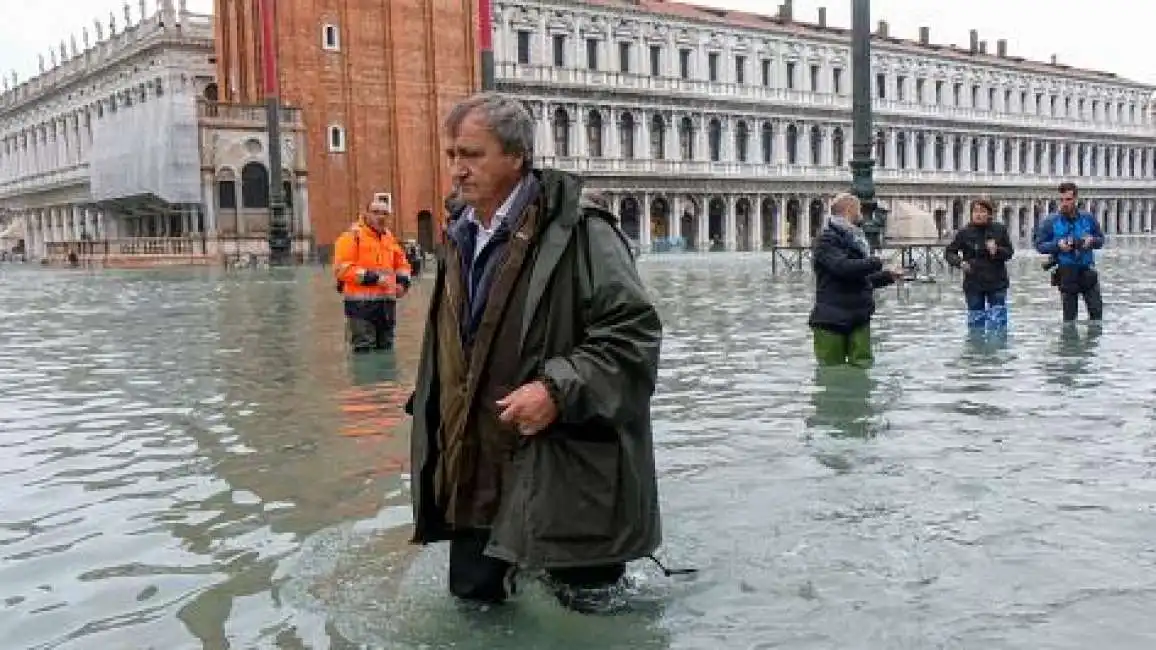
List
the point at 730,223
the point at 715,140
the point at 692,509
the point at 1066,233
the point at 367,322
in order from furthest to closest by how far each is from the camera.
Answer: the point at 730,223
the point at 715,140
the point at 1066,233
the point at 367,322
the point at 692,509

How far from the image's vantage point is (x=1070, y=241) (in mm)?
10867

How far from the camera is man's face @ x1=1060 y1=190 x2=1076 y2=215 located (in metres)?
10.6

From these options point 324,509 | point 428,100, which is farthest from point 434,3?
point 324,509

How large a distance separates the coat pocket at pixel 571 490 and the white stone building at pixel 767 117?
157 feet

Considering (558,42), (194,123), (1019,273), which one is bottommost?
(1019,273)

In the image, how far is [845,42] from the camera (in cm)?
6806

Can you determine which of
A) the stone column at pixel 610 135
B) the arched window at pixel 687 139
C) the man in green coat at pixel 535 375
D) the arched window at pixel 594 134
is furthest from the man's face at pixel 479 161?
the arched window at pixel 687 139

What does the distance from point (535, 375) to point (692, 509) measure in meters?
1.79

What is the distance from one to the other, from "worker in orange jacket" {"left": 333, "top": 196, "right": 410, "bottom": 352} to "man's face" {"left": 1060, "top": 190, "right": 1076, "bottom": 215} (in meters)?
6.17

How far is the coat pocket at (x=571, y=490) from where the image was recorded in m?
3.05

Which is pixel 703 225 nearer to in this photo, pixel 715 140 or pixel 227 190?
pixel 715 140

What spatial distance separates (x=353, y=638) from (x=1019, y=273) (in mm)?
24649

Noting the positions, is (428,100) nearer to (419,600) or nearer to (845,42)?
(845,42)

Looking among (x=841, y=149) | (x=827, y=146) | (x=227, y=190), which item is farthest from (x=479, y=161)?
(x=841, y=149)
